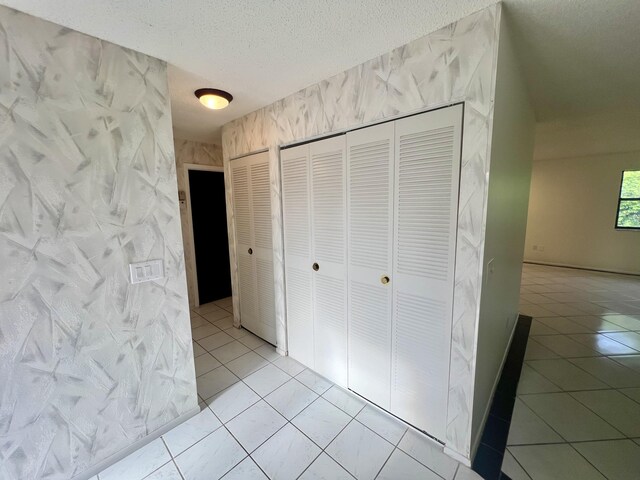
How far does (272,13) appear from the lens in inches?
45.6

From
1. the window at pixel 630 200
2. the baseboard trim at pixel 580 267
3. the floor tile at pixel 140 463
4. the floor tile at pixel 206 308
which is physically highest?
the window at pixel 630 200

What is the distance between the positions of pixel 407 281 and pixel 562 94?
7.59ft

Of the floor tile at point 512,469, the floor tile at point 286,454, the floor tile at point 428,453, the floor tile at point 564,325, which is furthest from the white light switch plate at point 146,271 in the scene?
the floor tile at point 564,325

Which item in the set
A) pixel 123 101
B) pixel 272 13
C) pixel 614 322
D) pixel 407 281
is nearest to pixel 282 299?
pixel 407 281

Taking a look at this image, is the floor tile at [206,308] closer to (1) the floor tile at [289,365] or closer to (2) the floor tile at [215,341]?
(2) the floor tile at [215,341]

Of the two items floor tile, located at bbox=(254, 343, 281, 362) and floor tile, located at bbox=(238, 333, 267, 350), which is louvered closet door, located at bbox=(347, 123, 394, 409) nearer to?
floor tile, located at bbox=(254, 343, 281, 362)

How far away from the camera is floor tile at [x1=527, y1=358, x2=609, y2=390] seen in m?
2.01

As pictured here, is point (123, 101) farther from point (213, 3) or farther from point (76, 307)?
point (76, 307)

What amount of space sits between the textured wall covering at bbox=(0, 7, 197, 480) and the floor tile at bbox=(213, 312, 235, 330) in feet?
4.83

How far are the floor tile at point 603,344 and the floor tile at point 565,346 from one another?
97mm

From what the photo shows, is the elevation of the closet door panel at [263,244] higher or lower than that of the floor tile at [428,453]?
higher

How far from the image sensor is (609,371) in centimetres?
218

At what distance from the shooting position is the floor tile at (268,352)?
2.48 m

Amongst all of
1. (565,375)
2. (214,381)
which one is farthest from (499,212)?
(214,381)
